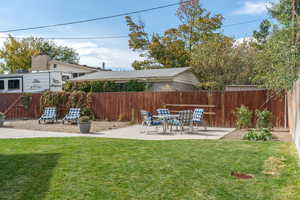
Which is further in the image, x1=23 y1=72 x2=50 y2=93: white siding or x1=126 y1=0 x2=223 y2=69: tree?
x1=126 y1=0 x2=223 y2=69: tree

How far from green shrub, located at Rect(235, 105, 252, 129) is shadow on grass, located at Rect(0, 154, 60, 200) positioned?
836cm

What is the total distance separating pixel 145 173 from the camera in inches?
200

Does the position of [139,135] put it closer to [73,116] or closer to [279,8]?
[73,116]

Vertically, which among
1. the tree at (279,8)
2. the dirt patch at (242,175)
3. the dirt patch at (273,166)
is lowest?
the dirt patch at (242,175)

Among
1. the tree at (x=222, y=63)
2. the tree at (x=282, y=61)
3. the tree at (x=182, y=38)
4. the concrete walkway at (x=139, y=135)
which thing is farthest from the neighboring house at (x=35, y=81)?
the tree at (x=282, y=61)

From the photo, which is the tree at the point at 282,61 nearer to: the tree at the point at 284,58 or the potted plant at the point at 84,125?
the tree at the point at 284,58

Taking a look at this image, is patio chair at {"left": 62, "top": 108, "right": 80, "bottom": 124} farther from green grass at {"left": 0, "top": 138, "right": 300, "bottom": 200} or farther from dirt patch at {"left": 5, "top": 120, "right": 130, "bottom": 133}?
green grass at {"left": 0, "top": 138, "right": 300, "bottom": 200}

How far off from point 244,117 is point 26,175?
950cm

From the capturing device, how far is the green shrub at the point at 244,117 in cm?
1195

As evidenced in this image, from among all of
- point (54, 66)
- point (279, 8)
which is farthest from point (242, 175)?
point (54, 66)

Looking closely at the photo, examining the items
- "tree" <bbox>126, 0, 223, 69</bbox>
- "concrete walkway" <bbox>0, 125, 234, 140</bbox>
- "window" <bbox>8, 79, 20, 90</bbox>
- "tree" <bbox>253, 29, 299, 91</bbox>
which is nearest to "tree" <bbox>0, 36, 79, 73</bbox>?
"window" <bbox>8, 79, 20, 90</bbox>

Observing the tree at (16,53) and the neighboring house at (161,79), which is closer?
the neighboring house at (161,79)

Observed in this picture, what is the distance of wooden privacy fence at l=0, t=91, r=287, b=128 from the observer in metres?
12.5

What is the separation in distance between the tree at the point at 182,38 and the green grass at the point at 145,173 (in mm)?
24393
